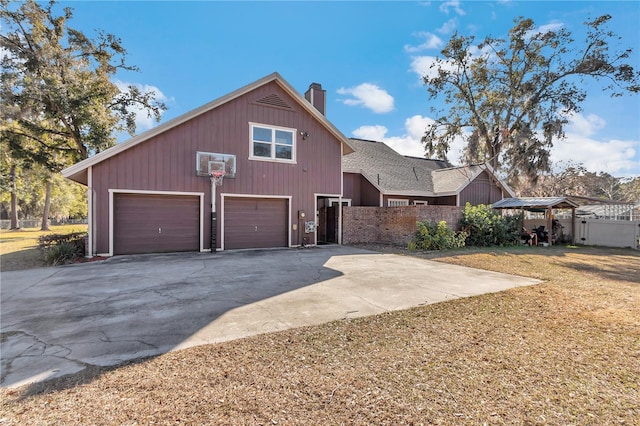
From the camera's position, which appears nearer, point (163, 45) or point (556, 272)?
point (556, 272)

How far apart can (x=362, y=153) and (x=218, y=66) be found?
9.68 m

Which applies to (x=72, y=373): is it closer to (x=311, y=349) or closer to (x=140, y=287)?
(x=311, y=349)

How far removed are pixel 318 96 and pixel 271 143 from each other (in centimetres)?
669

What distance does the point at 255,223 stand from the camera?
12.0 m

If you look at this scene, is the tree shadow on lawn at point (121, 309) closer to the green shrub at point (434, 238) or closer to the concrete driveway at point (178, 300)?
the concrete driveway at point (178, 300)

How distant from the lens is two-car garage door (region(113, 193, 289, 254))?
995 centimetres

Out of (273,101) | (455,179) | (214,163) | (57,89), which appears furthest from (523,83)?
(57,89)

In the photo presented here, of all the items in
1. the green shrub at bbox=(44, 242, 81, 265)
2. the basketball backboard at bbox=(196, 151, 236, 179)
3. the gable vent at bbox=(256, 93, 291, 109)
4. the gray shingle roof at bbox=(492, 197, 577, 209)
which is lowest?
the green shrub at bbox=(44, 242, 81, 265)

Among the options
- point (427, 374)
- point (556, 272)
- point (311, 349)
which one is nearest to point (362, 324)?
point (311, 349)

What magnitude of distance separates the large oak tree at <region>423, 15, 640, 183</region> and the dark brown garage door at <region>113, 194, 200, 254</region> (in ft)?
60.4

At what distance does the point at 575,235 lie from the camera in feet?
52.1

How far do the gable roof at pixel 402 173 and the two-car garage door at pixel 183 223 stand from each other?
603 centimetres

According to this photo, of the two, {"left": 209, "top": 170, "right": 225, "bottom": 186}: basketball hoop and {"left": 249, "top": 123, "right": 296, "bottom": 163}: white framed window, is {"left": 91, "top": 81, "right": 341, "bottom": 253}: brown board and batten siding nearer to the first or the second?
{"left": 249, "top": 123, "right": 296, "bottom": 163}: white framed window

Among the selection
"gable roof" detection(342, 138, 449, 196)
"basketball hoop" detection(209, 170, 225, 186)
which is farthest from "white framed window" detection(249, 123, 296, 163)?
"gable roof" detection(342, 138, 449, 196)
